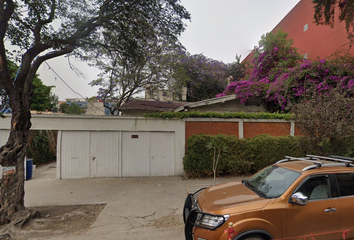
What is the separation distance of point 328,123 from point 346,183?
237cm

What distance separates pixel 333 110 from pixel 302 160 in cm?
229

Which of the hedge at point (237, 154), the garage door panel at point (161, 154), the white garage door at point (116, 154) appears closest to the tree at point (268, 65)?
the hedge at point (237, 154)

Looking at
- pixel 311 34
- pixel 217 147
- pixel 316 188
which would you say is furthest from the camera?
pixel 311 34

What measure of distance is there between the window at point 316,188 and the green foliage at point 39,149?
40.1ft

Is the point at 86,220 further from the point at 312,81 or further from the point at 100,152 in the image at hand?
the point at 312,81

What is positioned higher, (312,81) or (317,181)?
(312,81)

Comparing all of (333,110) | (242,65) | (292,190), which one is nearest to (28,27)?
(292,190)

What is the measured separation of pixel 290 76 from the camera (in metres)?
9.47

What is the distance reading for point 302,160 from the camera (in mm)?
3525

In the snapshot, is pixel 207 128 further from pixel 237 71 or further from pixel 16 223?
pixel 237 71

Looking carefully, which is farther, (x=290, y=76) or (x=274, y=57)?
(x=274, y=57)

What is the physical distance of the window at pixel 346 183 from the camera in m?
2.82

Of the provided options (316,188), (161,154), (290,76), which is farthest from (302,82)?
(316,188)

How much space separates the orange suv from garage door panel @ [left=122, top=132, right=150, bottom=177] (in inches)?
202
